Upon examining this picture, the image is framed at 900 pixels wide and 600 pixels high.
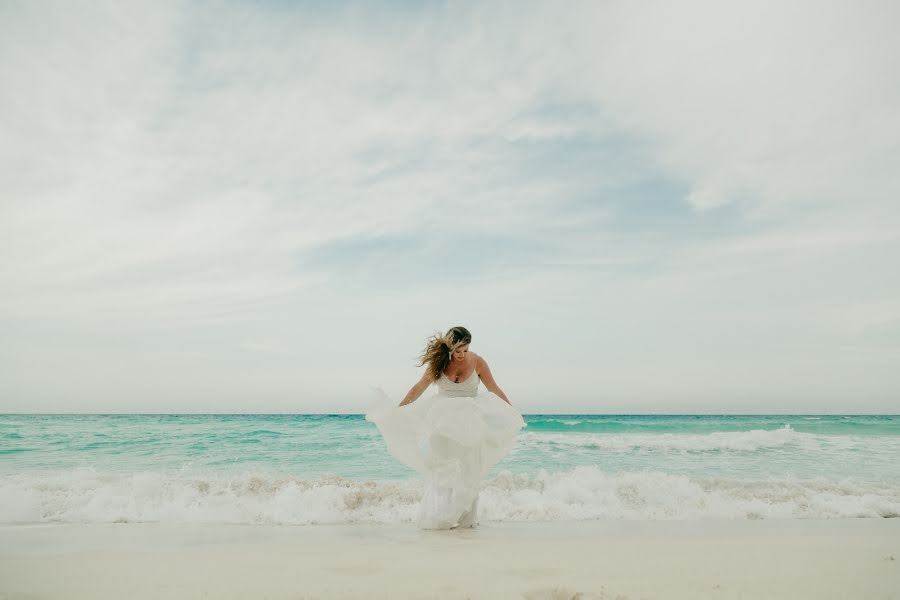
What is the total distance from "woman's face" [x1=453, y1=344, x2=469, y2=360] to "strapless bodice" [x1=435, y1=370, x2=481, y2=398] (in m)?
0.32

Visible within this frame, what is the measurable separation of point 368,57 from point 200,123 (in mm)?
3748

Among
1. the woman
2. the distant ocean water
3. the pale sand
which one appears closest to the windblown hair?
the woman

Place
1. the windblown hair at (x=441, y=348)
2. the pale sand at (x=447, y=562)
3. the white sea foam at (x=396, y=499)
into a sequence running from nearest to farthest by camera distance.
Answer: the pale sand at (x=447, y=562) < the windblown hair at (x=441, y=348) < the white sea foam at (x=396, y=499)

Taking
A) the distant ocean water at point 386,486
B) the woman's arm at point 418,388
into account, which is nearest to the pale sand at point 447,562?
the distant ocean water at point 386,486

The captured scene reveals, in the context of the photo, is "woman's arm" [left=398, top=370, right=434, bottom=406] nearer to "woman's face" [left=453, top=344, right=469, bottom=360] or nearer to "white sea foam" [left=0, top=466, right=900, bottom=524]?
"woman's face" [left=453, top=344, right=469, bottom=360]

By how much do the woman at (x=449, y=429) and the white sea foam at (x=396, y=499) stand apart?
1382mm

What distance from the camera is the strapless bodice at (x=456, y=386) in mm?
6461

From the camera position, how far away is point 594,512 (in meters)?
7.75

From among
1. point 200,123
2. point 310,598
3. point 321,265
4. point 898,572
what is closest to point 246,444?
point 321,265

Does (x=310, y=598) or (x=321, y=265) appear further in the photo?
(x=321, y=265)

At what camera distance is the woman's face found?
244 inches

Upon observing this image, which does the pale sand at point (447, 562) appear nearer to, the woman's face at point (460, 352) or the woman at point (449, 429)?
the woman at point (449, 429)

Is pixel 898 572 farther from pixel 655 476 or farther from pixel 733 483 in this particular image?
pixel 733 483

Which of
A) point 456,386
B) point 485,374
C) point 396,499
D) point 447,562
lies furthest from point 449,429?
point 396,499
